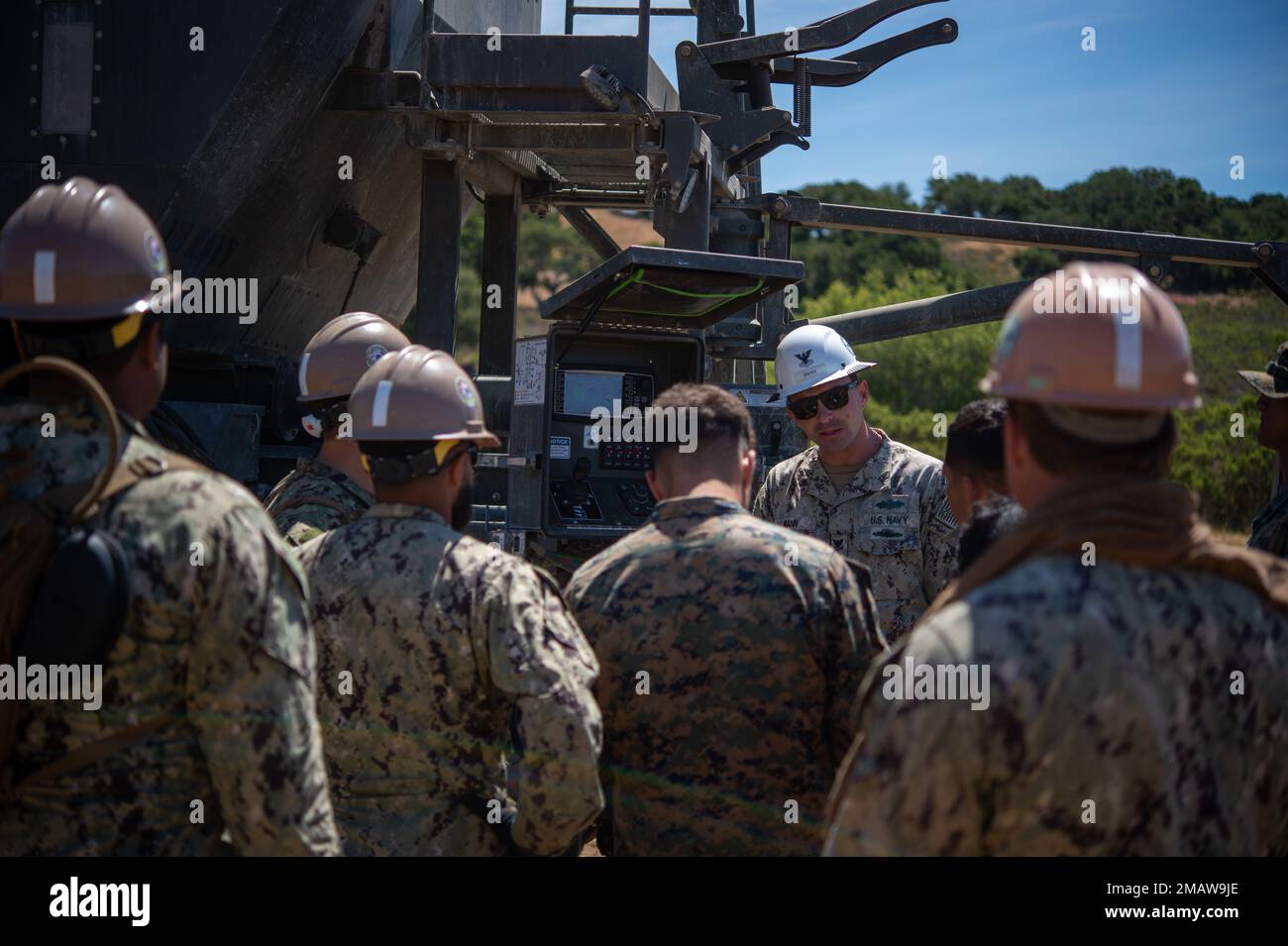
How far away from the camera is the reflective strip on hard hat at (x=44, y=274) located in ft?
7.10

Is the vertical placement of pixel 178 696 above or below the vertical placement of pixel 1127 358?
below

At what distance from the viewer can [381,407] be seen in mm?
2980

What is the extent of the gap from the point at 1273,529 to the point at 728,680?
287cm

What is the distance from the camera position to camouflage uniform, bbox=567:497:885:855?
3.03 metres

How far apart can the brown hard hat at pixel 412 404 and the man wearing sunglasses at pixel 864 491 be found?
2.29 metres

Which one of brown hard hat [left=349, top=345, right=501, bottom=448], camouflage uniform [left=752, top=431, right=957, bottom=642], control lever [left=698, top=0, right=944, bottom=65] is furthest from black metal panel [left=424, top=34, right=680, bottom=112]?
brown hard hat [left=349, top=345, right=501, bottom=448]

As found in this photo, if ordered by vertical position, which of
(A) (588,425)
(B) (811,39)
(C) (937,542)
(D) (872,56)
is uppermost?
(D) (872,56)

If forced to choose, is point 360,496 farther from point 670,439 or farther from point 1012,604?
point 1012,604

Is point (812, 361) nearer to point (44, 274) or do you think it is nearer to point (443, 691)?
point (443, 691)

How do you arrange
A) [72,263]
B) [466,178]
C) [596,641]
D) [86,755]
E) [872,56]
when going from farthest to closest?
1. [466,178]
2. [872,56]
3. [596,641]
4. [72,263]
5. [86,755]

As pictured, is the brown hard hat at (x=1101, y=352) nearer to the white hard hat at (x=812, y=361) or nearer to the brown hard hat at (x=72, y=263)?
the brown hard hat at (x=72, y=263)

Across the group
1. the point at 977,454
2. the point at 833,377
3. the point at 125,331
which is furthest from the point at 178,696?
the point at 833,377

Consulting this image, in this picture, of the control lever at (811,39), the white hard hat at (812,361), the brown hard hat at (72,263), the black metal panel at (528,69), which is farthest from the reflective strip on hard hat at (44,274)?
the control lever at (811,39)

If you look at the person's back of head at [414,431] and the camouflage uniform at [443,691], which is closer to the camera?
the camouflage uniform at [443,691]
